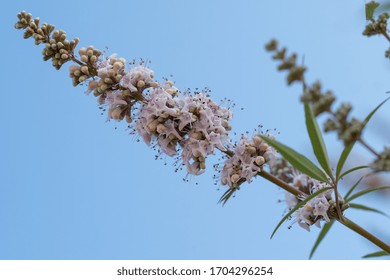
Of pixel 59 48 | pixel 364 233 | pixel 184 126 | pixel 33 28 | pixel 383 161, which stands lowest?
pixel 383 161

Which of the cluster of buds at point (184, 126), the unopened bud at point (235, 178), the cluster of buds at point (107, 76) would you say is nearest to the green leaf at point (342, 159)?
the unopened bud at point (235, 178)

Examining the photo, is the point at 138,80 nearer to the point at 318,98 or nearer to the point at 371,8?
the point at 371,8

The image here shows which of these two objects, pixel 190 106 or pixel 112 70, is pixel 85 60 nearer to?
pixel 112 70

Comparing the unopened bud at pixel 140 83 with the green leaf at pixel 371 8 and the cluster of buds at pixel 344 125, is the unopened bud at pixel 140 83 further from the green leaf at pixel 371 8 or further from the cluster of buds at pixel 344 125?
the cluster of buds at pixel 344 125

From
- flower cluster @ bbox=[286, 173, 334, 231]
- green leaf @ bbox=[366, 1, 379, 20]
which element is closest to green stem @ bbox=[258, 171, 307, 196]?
flower cluster @ bbox=[286, 173, 334, 231]

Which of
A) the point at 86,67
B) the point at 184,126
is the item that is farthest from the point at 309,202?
the point at 86,67

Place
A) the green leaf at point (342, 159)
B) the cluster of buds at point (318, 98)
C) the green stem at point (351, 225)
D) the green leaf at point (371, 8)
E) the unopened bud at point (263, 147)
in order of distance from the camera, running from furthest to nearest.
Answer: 1. the unopened bud at point (263, 147)
2. the green leaf at point (342, 159)
3. the green stem at point (351, 225)
4. the green leaf at point (371, 8)
5. the cluster of buds at point (318, 98)
